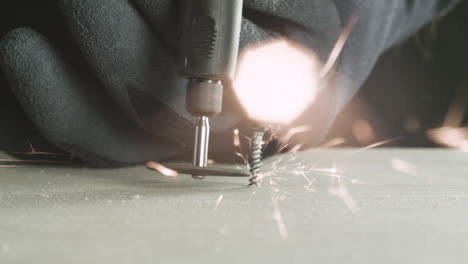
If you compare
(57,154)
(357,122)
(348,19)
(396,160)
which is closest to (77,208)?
(57,154)

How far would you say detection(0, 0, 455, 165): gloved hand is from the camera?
66 cm

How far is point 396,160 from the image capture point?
1.07 meters

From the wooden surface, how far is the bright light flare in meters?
0.11

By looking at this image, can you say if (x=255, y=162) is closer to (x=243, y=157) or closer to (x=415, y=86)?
(x=243, y=157)

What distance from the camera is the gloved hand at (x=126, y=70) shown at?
0.66 metres

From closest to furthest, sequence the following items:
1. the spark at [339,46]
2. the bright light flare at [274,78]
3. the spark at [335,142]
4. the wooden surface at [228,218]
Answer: the wooden surface at [228,218]
the bright light flare at [274,78]
the spark at [339,46]
the spark at [335,142]

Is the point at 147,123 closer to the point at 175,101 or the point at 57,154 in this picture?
the point at 175,101

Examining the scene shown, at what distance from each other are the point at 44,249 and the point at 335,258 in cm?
20

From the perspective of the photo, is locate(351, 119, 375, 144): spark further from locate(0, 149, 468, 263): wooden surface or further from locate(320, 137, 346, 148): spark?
locate(0, 149, 468, 263): wooden surface

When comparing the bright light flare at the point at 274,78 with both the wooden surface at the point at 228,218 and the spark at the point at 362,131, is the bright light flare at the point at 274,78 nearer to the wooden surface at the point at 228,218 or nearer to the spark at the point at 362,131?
the wooden surface at the point at 228,218

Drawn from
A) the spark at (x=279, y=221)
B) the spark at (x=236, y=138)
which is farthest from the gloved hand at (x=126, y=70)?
the spark at (x=279, y=221)

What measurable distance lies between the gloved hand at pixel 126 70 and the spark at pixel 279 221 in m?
0.26

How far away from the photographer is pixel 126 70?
0.67 meters

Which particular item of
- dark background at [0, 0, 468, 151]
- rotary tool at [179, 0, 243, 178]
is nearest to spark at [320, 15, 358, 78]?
rotary tool at [179, 0, 243, 178]
